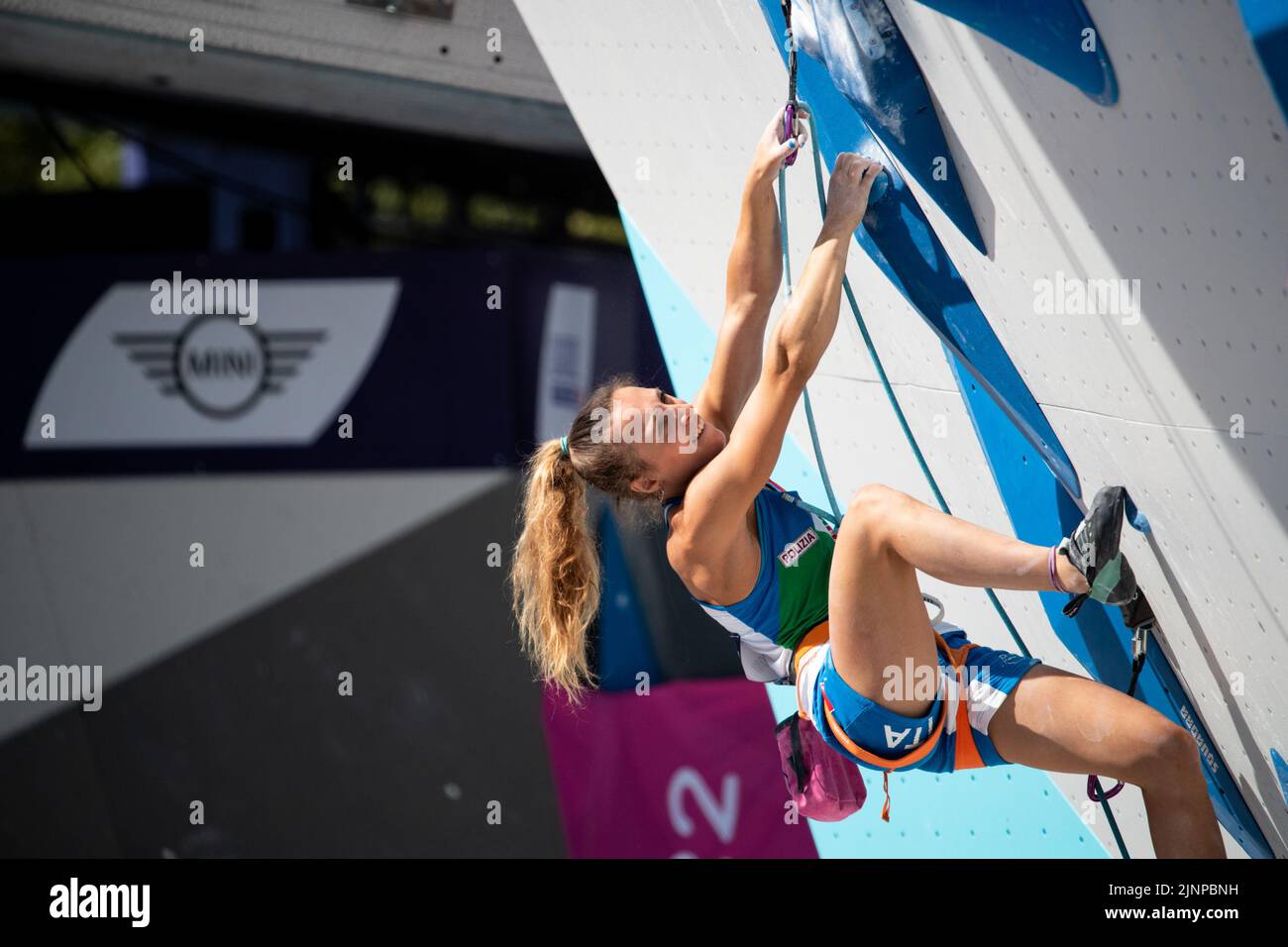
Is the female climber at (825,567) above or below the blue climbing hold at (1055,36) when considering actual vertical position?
below

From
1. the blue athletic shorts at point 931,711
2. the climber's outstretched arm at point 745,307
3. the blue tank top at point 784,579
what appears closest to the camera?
the blue athletic shorts at point 931,711

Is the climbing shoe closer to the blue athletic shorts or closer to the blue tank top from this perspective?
the blue athletic shorts

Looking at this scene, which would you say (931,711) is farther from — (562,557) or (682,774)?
(682,774)

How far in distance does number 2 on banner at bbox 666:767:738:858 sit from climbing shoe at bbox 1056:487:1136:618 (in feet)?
9.05

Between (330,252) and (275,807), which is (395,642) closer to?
(275,807)

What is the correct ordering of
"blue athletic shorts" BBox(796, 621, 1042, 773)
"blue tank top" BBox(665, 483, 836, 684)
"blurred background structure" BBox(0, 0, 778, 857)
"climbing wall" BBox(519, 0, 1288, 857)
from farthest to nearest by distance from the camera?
"blurred background structure" BBox(0, 0, 778, 857) → "blue tank top" BBox(665, 483, 836, 684) → "blue athletic shorts" BBox(796, 621, 1042, 773) → "climbing wall" BBox(519, 0, 1288, 857)

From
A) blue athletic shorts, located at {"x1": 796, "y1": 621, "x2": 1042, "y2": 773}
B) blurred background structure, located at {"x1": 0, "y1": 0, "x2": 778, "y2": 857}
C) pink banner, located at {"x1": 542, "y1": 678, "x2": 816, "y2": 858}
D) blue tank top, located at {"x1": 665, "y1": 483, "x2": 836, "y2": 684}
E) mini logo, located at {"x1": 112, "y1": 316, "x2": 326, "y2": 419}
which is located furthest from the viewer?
mini logo, located at {"x1": 112, "y1": 316, "x2": 326, "y2": 419}

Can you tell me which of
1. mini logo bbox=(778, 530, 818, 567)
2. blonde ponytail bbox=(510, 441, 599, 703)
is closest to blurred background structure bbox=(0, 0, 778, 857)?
blonde ponytail bbox=(510, 441, 599, 703)

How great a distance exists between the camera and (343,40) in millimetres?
3988

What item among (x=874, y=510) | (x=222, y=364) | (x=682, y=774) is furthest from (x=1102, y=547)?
(x=222, y=364)

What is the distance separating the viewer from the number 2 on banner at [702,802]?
430 centimetres

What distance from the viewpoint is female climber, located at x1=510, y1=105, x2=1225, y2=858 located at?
1821mm

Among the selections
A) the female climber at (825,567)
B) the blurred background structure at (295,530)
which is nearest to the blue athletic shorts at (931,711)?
the female climber at (825,567)

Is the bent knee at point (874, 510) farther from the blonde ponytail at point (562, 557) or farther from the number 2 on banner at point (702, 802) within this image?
the number 2 on banner at point (702, 802)
